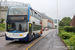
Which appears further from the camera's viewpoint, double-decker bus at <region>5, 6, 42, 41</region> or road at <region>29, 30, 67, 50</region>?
double-decker bus at <region>5, 6, 42, 41</region>

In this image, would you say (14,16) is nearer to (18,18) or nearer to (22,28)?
(18,18)

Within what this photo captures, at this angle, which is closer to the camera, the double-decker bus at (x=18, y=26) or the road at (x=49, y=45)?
the road at (x=49, y=45)

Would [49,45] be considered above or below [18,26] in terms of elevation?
below

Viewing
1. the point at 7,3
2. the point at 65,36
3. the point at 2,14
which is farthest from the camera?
the point at 2,14

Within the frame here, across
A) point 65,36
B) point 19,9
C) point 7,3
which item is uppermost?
point 7,3

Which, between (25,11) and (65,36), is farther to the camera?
(65,36)

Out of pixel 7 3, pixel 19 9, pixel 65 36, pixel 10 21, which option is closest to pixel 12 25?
pixel 10 21

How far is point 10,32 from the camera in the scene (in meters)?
12.3

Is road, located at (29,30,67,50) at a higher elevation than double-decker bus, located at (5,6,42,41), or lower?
lower

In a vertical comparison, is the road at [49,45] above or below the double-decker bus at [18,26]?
below

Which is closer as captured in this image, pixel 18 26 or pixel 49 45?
pixel 49 45

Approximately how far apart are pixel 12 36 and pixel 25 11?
2.91 m

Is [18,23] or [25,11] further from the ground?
[25,11]

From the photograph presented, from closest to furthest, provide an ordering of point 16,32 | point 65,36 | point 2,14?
point 16,32
point 65,36
point 2,14
